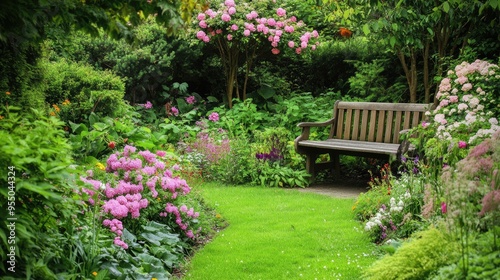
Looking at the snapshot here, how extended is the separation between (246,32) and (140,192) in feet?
18.7

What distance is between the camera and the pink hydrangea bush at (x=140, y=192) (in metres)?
4.81

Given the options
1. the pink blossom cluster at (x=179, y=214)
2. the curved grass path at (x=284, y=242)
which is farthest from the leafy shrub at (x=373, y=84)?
the pink blossom cluster at (x=179, y=214)

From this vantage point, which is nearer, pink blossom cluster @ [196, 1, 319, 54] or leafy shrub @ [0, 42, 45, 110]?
leafy shrub @ [0, 42, 45, 110]

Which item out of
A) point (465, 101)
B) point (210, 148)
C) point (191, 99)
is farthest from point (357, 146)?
point (191, 99)

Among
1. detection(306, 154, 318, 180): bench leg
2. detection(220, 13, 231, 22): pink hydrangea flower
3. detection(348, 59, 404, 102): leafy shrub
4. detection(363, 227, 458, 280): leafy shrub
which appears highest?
detection(220, 13, 231, 22): pink hydrangea flower

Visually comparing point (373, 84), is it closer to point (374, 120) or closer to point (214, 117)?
point (374, 120)

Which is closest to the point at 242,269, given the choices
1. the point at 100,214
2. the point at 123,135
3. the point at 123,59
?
the point at 100,214

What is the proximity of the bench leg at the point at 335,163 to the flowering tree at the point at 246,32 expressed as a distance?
251 centimetres

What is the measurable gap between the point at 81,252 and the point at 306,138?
5591 millimetres

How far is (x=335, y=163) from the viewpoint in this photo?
919cm

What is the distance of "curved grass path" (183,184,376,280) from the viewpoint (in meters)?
4.73

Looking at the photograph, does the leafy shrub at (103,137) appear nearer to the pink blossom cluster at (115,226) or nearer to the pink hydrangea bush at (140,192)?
the pink hydrangea bush at (140,192)

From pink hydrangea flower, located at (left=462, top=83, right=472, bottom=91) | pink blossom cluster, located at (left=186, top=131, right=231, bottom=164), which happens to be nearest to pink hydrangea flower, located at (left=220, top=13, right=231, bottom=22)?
pink blossom cluster, located at (left=186, top=131, right=231, bottom=164)

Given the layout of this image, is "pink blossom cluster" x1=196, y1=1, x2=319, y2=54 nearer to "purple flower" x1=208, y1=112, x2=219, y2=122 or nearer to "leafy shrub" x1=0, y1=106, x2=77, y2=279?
"purple flower" x1=208, y1=112, x2=219, y2=122
